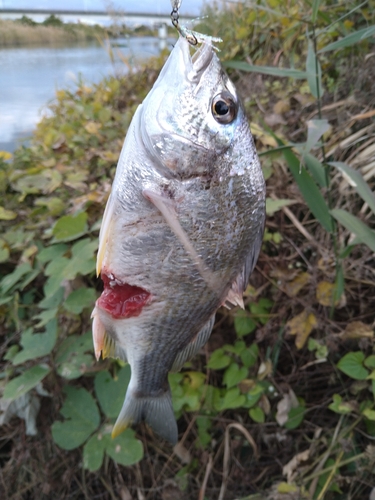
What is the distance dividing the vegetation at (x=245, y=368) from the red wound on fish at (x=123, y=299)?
619 millimetres

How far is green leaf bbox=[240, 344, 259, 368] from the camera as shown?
1.62 metres

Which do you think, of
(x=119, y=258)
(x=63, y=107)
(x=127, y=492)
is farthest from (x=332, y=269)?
(x=63, y=107)

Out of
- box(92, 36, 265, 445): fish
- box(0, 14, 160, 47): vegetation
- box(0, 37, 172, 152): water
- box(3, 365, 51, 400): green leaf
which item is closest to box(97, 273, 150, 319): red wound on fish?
box(92, 36, 265, 445): fish

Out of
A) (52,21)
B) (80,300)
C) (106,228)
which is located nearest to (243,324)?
(80,300)

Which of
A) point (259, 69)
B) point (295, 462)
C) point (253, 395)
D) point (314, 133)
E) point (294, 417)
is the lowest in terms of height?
point (295, 462)

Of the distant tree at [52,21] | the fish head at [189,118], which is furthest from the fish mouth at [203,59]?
the distant tree at [52,21]

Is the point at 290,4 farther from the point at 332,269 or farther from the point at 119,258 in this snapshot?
the point at 119,258

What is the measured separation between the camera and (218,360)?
1608 millimetres

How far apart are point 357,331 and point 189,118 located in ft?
3.98

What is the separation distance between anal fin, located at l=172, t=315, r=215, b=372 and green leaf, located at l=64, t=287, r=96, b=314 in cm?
62

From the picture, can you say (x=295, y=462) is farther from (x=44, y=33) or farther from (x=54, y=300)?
(x=44, y=33)

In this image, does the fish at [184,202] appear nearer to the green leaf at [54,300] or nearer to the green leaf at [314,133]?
the green leaf at [314,133]

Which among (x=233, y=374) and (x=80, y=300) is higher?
(x=80, y=300)

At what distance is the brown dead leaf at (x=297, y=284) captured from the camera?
1.66 m
